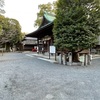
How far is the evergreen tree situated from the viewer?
796cm

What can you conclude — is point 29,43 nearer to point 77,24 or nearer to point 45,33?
point 45,33

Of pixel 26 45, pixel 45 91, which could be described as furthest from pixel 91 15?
pixel 26 45

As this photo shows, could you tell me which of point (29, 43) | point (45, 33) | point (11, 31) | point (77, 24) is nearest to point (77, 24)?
point (77, 24)

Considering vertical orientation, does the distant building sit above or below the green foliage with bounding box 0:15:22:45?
below

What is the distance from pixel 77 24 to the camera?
8008 millimetres

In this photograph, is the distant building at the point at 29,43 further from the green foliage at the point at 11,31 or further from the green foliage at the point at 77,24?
the green foliage at the point at 77,24

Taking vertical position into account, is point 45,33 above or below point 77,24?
above

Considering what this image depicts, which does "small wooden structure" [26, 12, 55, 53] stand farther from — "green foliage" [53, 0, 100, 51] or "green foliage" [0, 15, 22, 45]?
"green foliage" [0, 15, 22, 45]

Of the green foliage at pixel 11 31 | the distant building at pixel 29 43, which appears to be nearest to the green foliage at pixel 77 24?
the green foliage at pixel 11 31

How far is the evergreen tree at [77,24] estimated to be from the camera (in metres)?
7.96

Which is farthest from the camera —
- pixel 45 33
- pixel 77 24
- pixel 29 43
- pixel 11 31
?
pixel 29 43

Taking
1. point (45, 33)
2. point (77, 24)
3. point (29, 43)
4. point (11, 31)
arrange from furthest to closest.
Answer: point (29, 43) < point (11, 31) < point (45, 33) < point (77, 24)

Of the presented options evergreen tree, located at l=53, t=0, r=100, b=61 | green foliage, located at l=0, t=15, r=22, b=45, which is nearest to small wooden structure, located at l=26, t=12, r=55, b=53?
evergreen tree, located at l=53, t=0, r=100, b=61

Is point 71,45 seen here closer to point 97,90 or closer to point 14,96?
point 97,90
